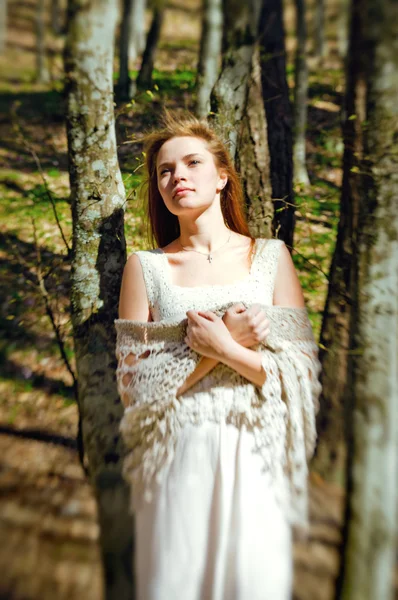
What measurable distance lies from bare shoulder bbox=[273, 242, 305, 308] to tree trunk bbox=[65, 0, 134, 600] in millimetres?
802

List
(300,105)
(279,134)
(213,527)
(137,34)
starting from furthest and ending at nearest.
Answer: (137,34) < (300,105) < (279,134) < (213,527)

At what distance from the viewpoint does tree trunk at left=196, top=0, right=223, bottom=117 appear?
157 inches

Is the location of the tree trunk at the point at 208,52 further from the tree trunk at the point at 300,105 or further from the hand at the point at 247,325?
the hand at the point at 247,325

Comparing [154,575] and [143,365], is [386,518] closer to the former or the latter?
[154,575]

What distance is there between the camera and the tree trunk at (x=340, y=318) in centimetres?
180

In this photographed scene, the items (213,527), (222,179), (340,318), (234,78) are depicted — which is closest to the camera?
(213,527)

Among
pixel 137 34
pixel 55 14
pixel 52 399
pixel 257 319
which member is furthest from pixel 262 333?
pixel 55 14

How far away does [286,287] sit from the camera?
1962mm

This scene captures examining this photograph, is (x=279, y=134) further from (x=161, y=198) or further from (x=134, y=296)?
(x=134, y=296)

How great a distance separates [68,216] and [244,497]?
387cm

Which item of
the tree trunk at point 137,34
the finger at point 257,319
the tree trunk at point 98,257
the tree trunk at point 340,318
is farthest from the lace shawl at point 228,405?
the tree trunk at point 137,34

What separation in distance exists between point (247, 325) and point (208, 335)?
5.9 inches

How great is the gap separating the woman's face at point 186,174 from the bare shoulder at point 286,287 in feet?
1.39

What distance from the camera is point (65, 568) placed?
8.82ft
